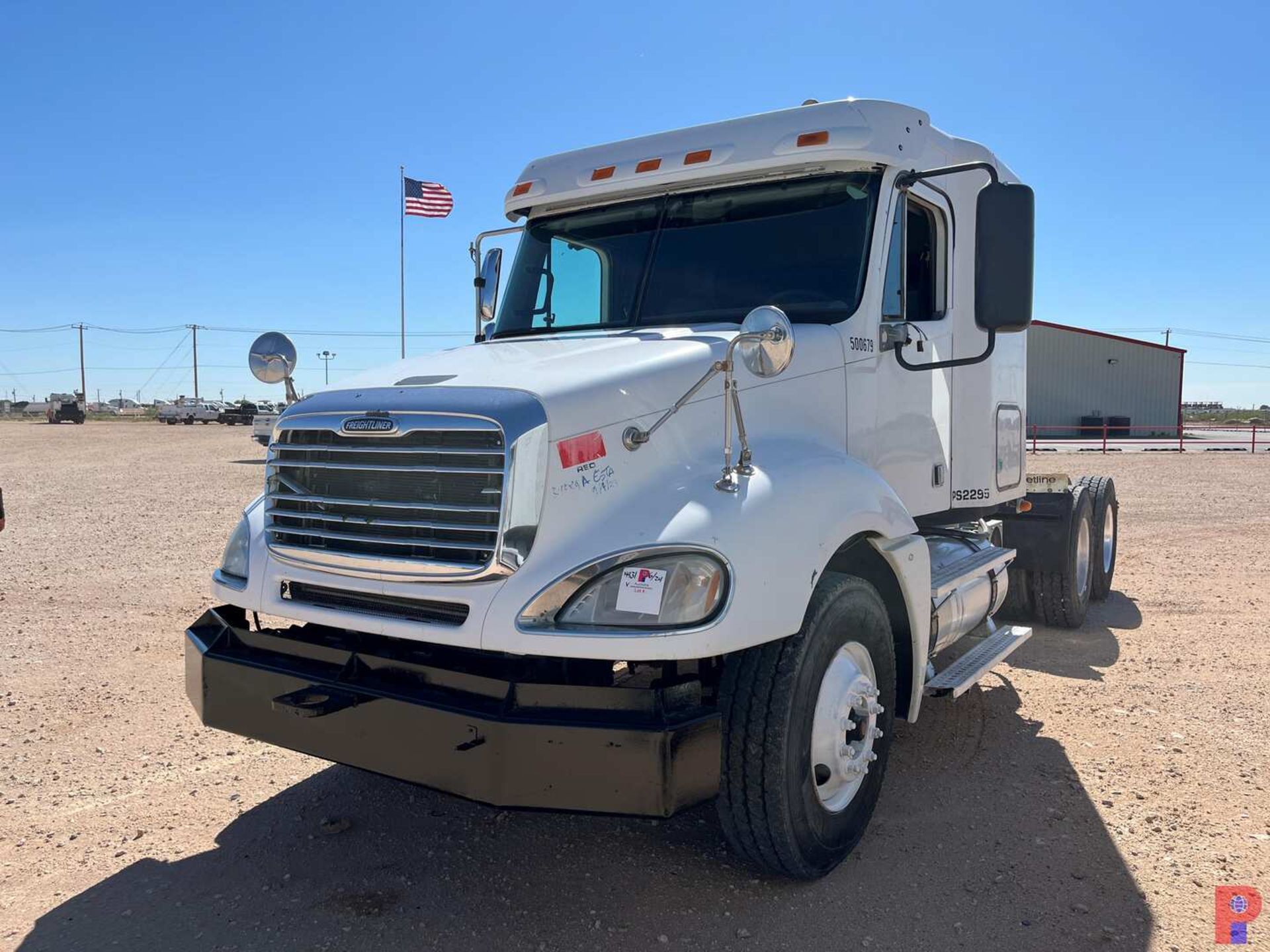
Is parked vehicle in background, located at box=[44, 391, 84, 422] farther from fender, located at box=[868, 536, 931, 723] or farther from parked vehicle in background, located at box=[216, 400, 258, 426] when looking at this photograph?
fender, located at box=[868, 536, 931, 723]

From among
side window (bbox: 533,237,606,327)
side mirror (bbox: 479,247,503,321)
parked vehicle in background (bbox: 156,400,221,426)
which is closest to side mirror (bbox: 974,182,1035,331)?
side window (bbox: 533,237,606,327)

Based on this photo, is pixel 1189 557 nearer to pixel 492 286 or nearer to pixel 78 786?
pixel 492 286

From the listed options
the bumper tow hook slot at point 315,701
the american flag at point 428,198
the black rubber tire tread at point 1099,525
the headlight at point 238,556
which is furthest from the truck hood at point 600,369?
the american flag at point 428,198

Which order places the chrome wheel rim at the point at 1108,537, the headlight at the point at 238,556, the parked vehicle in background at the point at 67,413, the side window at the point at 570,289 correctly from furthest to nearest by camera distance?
the parked vehicle in background at the point at 67,413 → the chrome wheel rim at the point at 1108,537 → the side window at the point at 570,289 → the headlight at the point at 238,556

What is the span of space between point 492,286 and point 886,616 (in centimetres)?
299

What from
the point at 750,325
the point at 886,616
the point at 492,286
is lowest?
the point at 886,616

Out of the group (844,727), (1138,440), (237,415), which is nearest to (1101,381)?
(1138,440)

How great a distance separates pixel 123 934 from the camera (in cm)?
315

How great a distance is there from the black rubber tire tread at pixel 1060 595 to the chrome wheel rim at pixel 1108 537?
0.81 meters

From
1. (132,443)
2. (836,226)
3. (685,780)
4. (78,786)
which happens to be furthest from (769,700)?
(132,443)

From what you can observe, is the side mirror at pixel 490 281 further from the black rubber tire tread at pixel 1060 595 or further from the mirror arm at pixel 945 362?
the black rubber tire tread at pixel 1060 595

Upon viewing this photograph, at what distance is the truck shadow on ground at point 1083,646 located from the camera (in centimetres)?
634

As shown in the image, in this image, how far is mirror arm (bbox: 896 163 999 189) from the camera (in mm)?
3911

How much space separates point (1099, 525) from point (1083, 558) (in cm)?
34
